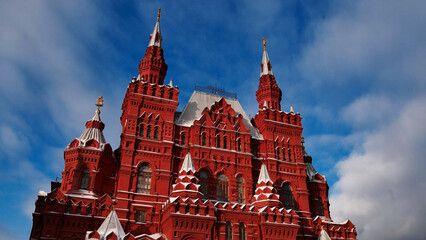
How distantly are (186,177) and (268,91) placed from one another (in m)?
19.2

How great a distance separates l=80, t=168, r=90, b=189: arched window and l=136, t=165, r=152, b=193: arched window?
16.1 ft

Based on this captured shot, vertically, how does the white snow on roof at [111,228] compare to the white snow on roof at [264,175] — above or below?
below

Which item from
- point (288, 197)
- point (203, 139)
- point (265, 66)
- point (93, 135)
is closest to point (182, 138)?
point (203, 139)

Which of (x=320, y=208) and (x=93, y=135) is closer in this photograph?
(x=93, y=135)

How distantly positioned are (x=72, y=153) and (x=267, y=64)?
28.5 m

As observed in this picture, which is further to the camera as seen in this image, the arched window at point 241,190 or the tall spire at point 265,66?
the tall spire at point 265,66

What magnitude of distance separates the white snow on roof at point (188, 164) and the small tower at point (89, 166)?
7.57 meters

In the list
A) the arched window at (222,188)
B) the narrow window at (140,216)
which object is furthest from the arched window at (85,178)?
the arched window at (222,188)

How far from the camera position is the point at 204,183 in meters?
38.2

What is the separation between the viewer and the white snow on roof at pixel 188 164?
3509 cm

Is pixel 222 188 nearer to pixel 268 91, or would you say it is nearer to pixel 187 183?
pixel 187 183

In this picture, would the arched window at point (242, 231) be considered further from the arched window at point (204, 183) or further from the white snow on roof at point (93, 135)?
the white snow on roof at point (93, 135)

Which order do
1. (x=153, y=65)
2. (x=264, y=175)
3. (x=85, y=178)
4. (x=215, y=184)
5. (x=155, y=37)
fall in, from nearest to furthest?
(x=85, y=178)
(x=264, y=175)
(x=215, y=184)
(x=153, y=65)
(x=155, y=37)

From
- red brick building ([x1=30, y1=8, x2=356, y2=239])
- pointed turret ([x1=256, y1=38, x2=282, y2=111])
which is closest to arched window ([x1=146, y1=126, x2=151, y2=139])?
red brick building ([x1=30, y1=8, x2=356, y2=239])
